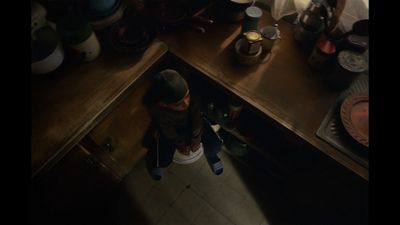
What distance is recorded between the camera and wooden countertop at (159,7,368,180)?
3.29 ft

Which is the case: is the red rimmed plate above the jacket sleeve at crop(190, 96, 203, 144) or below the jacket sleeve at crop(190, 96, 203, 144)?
above

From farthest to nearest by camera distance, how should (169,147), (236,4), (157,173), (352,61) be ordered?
(157,173) < (169,147) < (236,4) < (352,61)

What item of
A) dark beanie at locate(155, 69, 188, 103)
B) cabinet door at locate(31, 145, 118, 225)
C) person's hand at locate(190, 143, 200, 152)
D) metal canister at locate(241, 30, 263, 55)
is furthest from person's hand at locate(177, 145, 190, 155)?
metal canister at locate(241, 30, 263, 55)

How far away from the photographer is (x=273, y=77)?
111cm

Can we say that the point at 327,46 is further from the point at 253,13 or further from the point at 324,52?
the point at 253,13

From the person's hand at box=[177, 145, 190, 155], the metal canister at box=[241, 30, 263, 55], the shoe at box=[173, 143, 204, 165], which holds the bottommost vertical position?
the shoe at box=[173, 143, 204, 165]

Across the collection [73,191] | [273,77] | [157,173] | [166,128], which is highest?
[273,77]

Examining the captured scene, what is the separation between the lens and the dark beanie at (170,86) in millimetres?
1071

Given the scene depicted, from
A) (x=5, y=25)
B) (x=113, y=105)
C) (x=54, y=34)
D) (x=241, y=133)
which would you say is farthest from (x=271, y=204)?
(x=5, y=25)

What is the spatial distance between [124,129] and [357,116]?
1.04m

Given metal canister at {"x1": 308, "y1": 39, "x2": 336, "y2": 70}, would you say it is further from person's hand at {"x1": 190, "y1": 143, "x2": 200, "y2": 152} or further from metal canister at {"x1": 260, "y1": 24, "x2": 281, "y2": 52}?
person's hand at {"x1": 190, "y1": 143, "x2": 200, "y2": 152}

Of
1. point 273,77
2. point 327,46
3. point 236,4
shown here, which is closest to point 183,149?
point 273,77

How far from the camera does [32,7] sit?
96 cm

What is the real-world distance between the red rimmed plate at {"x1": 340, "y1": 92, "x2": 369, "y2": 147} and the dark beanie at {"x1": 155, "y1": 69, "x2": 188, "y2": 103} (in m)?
0.61
